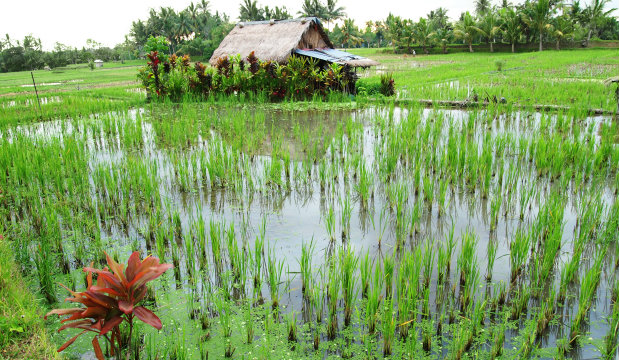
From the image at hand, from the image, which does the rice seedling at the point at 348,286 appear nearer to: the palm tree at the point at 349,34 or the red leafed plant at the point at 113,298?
the red leafed plant at the point at 113,298

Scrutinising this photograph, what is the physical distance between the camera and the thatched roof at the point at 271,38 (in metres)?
11.9

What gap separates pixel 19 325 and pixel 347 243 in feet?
6.43

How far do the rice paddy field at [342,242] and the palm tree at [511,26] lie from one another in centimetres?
2461

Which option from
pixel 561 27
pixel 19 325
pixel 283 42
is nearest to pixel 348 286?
pixel 19 325

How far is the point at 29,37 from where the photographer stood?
36.6 metres

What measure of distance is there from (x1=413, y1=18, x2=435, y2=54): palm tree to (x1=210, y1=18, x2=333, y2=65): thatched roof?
64.8ft

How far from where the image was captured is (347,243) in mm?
3117

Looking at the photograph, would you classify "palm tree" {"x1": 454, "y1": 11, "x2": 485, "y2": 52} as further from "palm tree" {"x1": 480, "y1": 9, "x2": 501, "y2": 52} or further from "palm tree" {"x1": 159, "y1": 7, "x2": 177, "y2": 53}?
"palm tree" {"x1": 159, "y1": 7, "x2": 177, "y2": 53}

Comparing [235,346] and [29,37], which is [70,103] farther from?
[29,37]

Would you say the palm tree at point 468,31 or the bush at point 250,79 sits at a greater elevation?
the palm tree at point 468,31

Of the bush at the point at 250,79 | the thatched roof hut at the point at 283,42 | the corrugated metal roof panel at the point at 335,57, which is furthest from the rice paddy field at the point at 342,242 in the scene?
the thatched roof hut at the point at 283,42

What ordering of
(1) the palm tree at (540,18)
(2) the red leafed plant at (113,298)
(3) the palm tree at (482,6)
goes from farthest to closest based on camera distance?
(3) the palm tree at (482,6), (1) the palm tree at (540,18), (2) the red leafed plant at (113,298)

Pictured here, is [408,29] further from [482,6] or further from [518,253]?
[518,253]

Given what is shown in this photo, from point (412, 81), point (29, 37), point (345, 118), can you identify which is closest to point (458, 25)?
point (412, 81)
